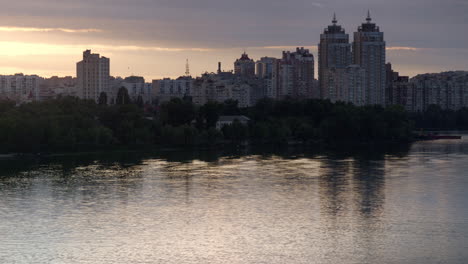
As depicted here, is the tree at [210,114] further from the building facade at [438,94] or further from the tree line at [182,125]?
the building facade at [438,94]

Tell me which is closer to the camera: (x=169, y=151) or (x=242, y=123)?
(x=169, y=151)

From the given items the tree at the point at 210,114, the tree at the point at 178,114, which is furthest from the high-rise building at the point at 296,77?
the tree at the point at 178,114

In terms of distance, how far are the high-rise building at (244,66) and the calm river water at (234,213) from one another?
9279 centimetres

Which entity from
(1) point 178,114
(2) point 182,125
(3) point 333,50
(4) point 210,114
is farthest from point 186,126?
(3) point 333,50

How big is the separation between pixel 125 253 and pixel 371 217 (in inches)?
262

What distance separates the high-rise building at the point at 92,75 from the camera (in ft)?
316

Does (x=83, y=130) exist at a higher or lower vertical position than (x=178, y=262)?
higher

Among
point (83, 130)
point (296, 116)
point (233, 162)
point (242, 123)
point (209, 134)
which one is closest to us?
point (233, 162)

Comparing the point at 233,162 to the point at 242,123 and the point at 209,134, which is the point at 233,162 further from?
the point at 242,123

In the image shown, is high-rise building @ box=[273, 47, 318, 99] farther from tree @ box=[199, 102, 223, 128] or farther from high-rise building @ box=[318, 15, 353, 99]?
tree @ box=[199, 102, 223, 128]

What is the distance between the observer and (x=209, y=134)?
44.4 metres

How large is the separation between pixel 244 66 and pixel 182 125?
8199 centimetres

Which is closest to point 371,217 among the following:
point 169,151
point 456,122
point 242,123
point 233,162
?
point 233,162

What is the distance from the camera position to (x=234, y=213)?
19.2 m
